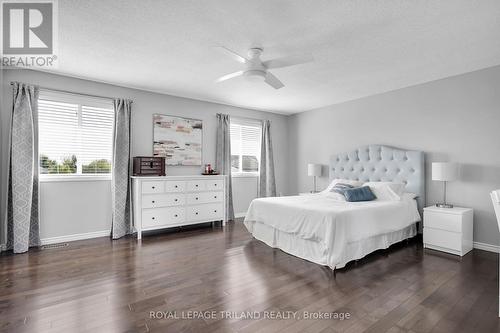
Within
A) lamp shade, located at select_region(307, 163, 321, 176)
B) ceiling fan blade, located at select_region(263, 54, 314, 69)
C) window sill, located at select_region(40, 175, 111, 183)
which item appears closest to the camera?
ceiling fan blade, located at select_region(263, 54, 314, 69)

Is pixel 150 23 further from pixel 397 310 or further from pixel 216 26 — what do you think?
pixel 397 310

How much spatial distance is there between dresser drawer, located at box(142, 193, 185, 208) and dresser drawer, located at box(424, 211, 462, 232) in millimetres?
3841

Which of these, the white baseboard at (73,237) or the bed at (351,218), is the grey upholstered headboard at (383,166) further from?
the white baseboard at (73,237)

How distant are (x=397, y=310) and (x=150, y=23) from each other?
3.36m

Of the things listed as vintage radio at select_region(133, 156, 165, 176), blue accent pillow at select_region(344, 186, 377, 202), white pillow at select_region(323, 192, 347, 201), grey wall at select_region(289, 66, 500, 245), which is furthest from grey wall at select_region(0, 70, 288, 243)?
grey wall at select_region(289, 66, 500, 245)

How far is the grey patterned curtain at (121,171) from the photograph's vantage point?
4230 millimetres

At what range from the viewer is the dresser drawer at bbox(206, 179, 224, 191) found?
491 centimetres

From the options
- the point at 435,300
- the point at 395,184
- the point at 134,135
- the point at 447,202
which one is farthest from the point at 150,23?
the point at 447,202

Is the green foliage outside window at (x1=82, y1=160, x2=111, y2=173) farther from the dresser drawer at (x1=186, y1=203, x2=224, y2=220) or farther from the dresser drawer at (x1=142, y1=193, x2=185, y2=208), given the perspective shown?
the dresser drawer at (x1=186, y1=203, x2=224, y2=220)

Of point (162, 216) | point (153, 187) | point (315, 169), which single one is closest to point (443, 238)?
point (315, 169)

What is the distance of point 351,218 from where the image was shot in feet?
9.70

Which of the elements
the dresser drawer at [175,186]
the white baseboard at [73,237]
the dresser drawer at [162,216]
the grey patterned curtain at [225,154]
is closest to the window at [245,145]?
the grey patterned curtain at [225,154]

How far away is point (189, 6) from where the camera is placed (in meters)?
2.23

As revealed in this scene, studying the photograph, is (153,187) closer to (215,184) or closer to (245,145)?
(215,184)
